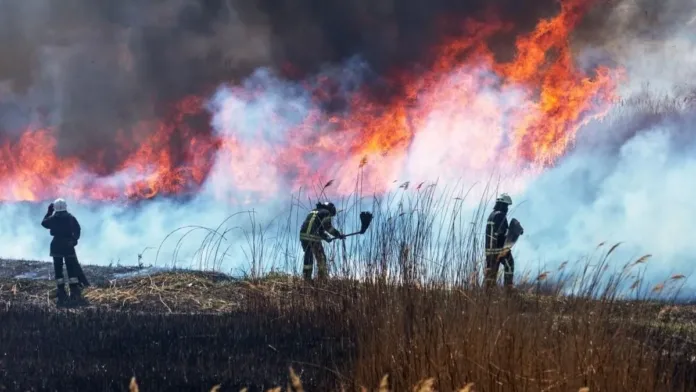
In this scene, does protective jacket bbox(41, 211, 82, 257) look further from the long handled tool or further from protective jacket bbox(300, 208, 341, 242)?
the long handled tool

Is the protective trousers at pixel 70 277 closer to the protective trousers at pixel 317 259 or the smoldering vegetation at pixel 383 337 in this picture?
the smoldering vegetation at pixel 383 337

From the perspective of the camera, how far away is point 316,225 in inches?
492

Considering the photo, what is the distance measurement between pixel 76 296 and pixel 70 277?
0.48 meters

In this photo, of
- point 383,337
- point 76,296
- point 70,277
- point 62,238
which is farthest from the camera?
point 62,238

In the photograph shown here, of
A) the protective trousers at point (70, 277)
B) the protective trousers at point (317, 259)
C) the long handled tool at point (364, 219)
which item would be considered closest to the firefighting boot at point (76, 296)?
the protective trousers at point (70, 277)

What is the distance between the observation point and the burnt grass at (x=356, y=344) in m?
5.38

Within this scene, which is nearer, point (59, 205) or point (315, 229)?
point (315, 229)

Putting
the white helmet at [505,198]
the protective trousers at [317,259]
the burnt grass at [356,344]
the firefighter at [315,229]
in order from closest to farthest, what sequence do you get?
the burnt grass at [356,344]
the protective trousers at [317,259]
the firefighter at [315,229]
the white helmet at [505,198]

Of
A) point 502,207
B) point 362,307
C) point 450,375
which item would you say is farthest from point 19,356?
point 502,207

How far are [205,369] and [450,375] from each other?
2.66 m

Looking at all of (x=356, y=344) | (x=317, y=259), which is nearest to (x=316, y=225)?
(x=317, y=259)

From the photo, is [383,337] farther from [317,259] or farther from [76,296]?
[76,296]

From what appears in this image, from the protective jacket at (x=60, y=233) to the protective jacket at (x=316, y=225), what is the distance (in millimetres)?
3797

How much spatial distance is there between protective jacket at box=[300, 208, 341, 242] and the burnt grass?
111 cm
